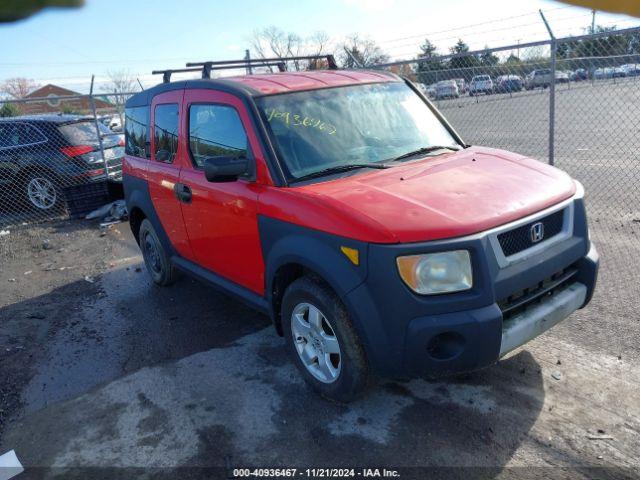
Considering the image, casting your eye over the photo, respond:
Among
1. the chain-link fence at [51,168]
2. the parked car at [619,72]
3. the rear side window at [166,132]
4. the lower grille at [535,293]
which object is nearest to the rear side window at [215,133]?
the rear side window at [166,132]

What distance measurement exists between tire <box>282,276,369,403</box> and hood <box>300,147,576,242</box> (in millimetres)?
545

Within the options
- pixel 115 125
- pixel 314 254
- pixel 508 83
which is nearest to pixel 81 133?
pixel 115 125

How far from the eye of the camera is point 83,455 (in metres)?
3.12

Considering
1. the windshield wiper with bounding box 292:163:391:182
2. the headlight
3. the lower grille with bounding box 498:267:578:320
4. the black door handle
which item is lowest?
the lower grille with bounding box 498:267:578:320

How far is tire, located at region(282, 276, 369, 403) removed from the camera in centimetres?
300

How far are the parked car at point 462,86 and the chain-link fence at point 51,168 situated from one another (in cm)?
594

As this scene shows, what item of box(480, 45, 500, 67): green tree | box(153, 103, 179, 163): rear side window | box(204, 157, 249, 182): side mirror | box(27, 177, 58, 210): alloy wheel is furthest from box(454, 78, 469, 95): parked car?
box(27, 177, 58, 210): alloy wheel

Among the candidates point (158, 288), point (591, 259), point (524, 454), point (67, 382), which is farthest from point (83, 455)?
point (591, 259)

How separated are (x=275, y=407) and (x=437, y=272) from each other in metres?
1.40

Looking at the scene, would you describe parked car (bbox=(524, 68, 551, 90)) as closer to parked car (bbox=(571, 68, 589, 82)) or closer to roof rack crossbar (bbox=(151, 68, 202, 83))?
parked car (bbox=(571, 68, 589, 82))

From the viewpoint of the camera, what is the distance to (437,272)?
2.72m

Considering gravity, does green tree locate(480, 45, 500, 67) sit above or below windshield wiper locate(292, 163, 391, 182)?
above

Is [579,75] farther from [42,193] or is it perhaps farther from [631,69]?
[42,193]

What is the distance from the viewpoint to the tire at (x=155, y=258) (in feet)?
17.7
